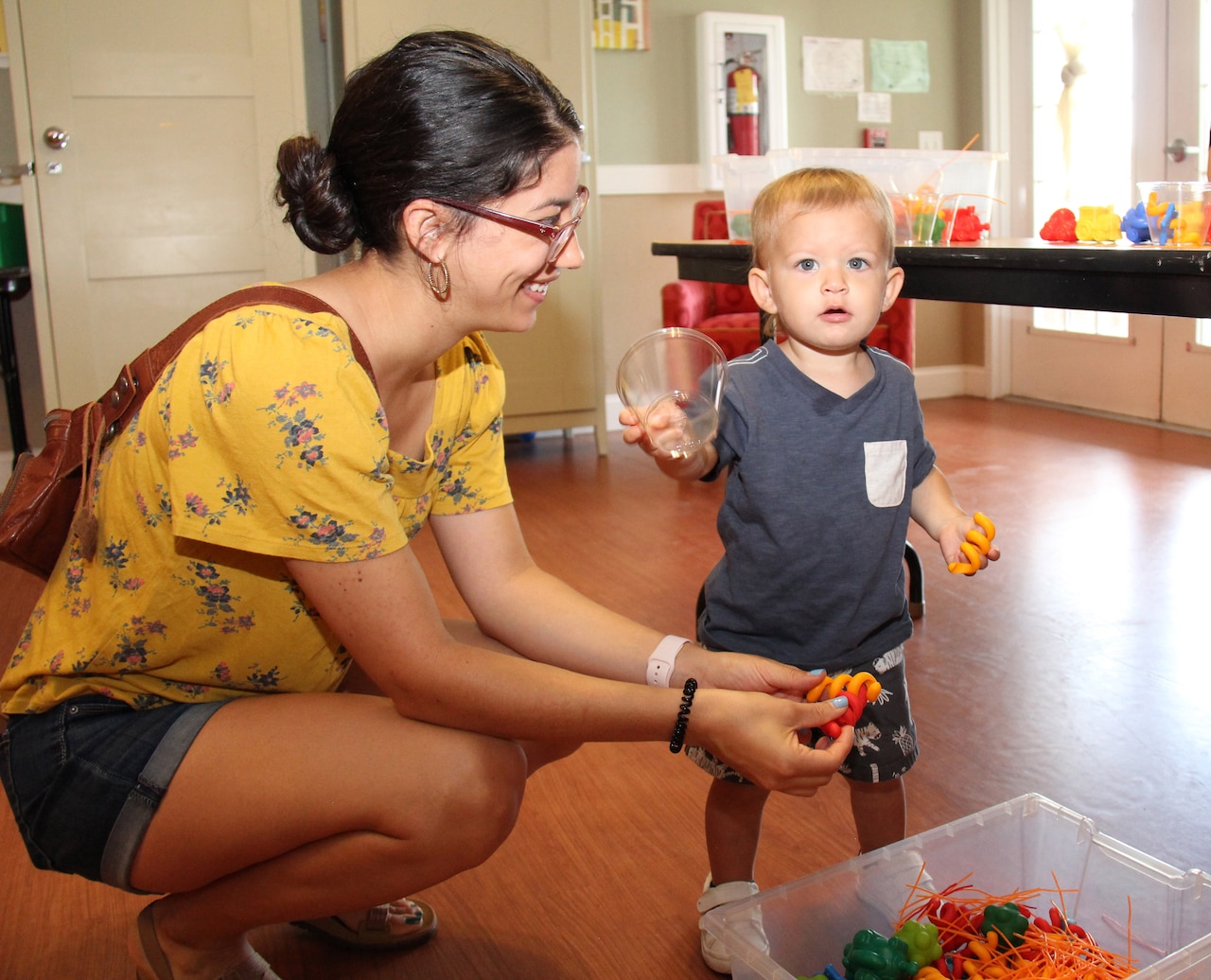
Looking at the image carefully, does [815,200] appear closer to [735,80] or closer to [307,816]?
[307,816]

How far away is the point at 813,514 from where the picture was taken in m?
1.35

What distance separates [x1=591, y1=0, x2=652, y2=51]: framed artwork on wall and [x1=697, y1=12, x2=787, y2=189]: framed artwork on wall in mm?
255

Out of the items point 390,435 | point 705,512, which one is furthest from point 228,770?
point 705,512

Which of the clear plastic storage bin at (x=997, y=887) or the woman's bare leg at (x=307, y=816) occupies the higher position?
the woman's bare leg at (x=307, y=816)

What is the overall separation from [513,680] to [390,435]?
31 cm

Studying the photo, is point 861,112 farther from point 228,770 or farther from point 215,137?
point 228,770

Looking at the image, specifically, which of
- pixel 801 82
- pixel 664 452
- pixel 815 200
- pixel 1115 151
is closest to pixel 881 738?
pixel 664 452

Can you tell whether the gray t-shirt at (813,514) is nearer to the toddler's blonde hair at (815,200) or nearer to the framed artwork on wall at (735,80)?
the toddler's blonde hair at (815,200)

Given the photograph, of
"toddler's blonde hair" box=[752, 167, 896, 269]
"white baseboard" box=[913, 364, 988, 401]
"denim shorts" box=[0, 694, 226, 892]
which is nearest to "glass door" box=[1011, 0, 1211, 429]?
"white baseboard" box=[913, 364, 988, 401]

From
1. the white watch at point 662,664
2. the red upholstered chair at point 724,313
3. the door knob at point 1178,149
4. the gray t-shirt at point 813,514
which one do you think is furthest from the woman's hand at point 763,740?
the door knob at point 1178,149

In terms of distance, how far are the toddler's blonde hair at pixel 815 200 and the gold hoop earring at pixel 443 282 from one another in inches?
17.9

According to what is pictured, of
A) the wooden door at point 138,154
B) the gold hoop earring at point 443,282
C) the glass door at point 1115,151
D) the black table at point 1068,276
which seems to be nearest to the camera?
the gold hoop earring at point 443,282

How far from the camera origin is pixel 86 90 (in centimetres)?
368

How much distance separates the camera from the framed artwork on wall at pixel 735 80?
486 centimetres
